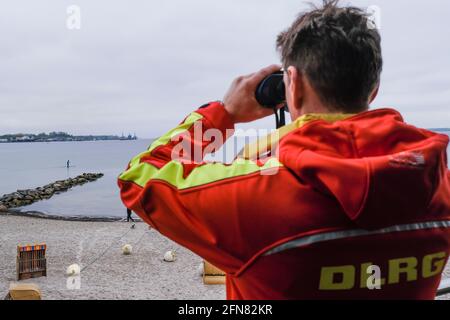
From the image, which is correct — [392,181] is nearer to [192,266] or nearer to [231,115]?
[231,115]

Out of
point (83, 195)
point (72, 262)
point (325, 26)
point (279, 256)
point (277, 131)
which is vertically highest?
point (325, 26)

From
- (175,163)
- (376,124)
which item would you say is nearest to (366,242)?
(376,124)

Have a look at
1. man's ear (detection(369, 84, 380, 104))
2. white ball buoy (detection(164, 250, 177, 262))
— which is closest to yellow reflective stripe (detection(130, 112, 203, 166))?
man's ear (detection(369, 84, 380, 104))

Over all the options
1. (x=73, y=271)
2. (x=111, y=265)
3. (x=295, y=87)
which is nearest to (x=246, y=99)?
(x=295, y=87)

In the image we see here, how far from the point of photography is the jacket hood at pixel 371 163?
1.00m

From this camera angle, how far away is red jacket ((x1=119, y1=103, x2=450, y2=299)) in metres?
1.03

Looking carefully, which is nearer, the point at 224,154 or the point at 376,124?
the point at 376,124

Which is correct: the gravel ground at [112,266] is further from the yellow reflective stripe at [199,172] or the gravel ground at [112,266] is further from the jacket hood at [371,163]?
the jacket hood at [371,163]

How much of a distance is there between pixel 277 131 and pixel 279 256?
34cm

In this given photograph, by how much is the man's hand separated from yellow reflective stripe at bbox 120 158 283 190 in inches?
8.9

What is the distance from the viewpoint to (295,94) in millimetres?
1188

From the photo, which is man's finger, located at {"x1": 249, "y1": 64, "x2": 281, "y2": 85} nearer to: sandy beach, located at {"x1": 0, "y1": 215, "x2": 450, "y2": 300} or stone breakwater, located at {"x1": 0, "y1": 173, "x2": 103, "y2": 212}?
sandy beach, located at {"x1": 0, "y1": 215, "x2": 450, "y2": 300}

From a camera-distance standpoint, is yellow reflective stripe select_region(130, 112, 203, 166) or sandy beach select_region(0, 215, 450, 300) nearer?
yellow reflective stripe select_region(130, 112, 203, 166)

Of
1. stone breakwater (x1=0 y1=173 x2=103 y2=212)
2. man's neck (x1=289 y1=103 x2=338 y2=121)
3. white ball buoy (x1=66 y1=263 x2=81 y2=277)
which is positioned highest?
man's neck (x1=289 y1=103 x2=338 y2=121)
